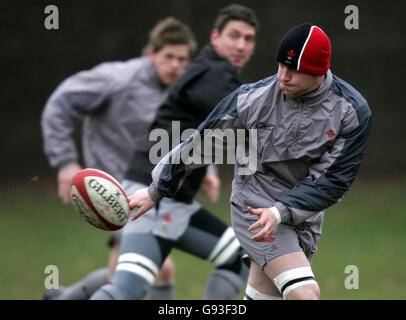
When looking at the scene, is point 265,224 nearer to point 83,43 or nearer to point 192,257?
point 192,257

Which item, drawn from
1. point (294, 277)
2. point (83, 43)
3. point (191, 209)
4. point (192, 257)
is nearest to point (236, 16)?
point (191, 209)

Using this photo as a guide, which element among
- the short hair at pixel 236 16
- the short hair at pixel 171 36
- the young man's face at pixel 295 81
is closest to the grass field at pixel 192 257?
the short hair at pixel 171 36

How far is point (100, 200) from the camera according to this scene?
11.7 feet

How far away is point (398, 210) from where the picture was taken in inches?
388

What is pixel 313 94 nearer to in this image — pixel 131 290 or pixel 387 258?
pixel 131 290

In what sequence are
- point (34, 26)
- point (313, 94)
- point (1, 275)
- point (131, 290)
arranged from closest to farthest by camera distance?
point (313, 94)
point (131, 290)
point (1, 275)
point (34, 26)

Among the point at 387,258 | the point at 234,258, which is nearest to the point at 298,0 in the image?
the point at 387,258

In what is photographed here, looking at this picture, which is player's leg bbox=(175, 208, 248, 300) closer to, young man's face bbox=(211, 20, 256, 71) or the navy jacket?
the navy jacket

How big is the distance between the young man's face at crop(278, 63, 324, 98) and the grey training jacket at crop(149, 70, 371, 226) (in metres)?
0.05

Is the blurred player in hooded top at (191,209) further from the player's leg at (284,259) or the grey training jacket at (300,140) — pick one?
the player's leg at (284,259)

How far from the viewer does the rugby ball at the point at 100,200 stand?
356 cm

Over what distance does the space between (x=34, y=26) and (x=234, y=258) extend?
8032mm

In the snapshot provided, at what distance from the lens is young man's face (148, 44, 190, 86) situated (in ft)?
17.5

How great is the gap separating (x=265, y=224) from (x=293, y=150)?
1.43ft
